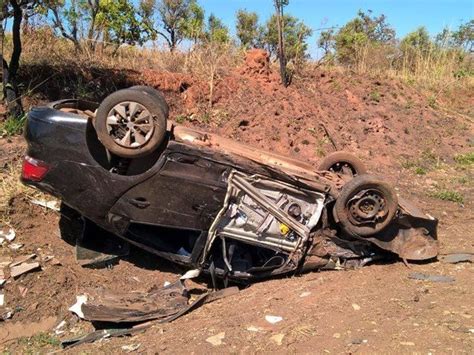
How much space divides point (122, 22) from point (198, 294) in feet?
63.9

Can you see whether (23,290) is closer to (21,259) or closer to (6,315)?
(6,315)

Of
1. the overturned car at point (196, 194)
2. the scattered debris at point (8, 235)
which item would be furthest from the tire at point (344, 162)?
the scattered debris at point (8, 235)

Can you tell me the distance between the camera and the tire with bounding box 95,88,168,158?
4613mm

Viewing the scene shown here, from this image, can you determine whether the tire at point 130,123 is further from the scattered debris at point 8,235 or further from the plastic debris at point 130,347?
the scattered debris at point 8,235

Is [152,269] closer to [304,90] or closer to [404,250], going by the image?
[404,250]

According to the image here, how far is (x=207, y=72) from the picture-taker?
12258 millimetres

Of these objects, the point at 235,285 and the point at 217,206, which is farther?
the point at 235,285

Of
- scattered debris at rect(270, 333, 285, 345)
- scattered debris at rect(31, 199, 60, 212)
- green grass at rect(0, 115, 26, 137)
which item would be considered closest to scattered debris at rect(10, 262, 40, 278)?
scattered debris at rect(31, 199, 60, 212)

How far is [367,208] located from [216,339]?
202 centimetres

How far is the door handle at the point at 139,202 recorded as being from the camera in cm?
481

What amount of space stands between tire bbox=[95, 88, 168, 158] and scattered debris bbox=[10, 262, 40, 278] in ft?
6.11

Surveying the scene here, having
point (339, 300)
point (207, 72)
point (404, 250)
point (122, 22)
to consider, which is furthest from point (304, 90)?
point (122, 22)

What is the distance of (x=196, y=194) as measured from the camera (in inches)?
192

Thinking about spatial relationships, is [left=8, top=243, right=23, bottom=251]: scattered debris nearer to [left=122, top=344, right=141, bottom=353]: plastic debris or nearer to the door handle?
the door handle
